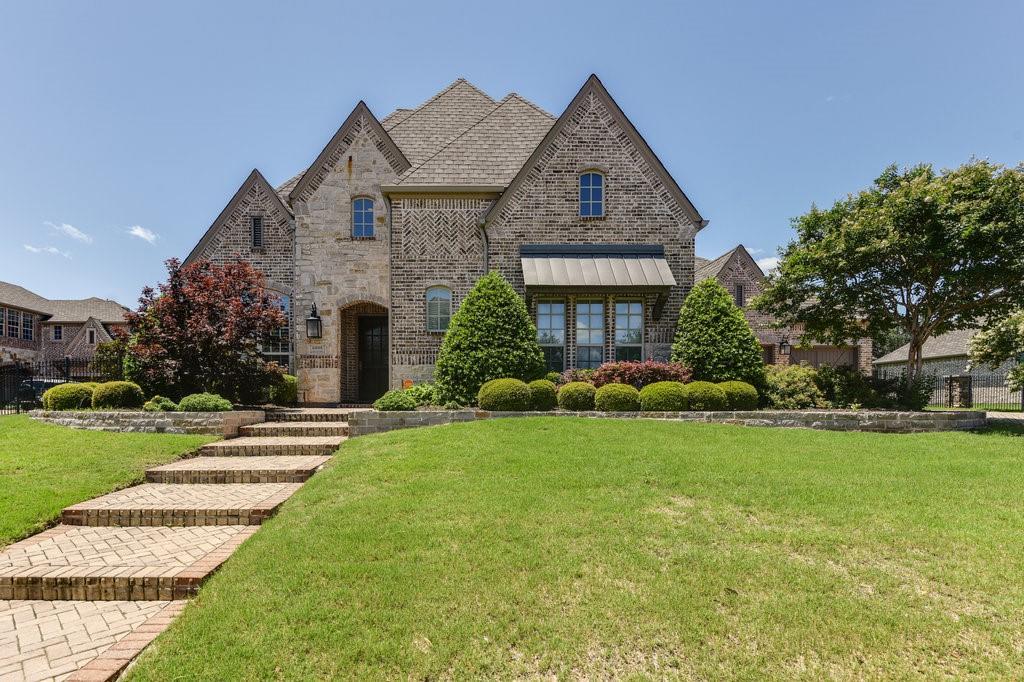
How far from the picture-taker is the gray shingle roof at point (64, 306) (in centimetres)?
4616

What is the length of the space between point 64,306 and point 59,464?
60884 mm

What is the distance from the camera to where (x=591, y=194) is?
14.6 meters

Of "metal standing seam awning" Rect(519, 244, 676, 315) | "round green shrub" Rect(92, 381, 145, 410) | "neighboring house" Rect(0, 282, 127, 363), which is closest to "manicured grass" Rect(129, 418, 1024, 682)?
"metal standing seam awning" Rect(519, 244, 676, 315)

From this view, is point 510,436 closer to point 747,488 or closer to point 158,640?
point 747,488

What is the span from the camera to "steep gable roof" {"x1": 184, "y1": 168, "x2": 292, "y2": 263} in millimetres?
18891

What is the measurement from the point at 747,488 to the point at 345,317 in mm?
14134

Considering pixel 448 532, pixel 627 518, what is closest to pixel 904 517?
pixel 627 518

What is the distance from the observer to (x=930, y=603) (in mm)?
3645

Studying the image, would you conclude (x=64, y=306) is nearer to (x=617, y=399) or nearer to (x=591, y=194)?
(x=591, y=194)

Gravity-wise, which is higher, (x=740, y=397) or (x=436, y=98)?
(x=436, y=98)

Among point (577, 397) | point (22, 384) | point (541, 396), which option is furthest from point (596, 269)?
point (22, 384)

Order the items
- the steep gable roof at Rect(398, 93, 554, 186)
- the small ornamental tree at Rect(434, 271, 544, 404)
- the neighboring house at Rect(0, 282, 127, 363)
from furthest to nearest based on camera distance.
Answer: the neighboring house at Rect(0, 282, 127, 363) → the steep gable roof at Rect(398, 93, 554, 186) → the small ornamental tree at Rect(434, 271, 544, 404)

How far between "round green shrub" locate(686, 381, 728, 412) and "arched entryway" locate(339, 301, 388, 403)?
10765mm

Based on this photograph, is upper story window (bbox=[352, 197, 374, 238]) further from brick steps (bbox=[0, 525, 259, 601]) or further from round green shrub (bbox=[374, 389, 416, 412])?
brick steps (bbox=[0, 525, 259, 601])
